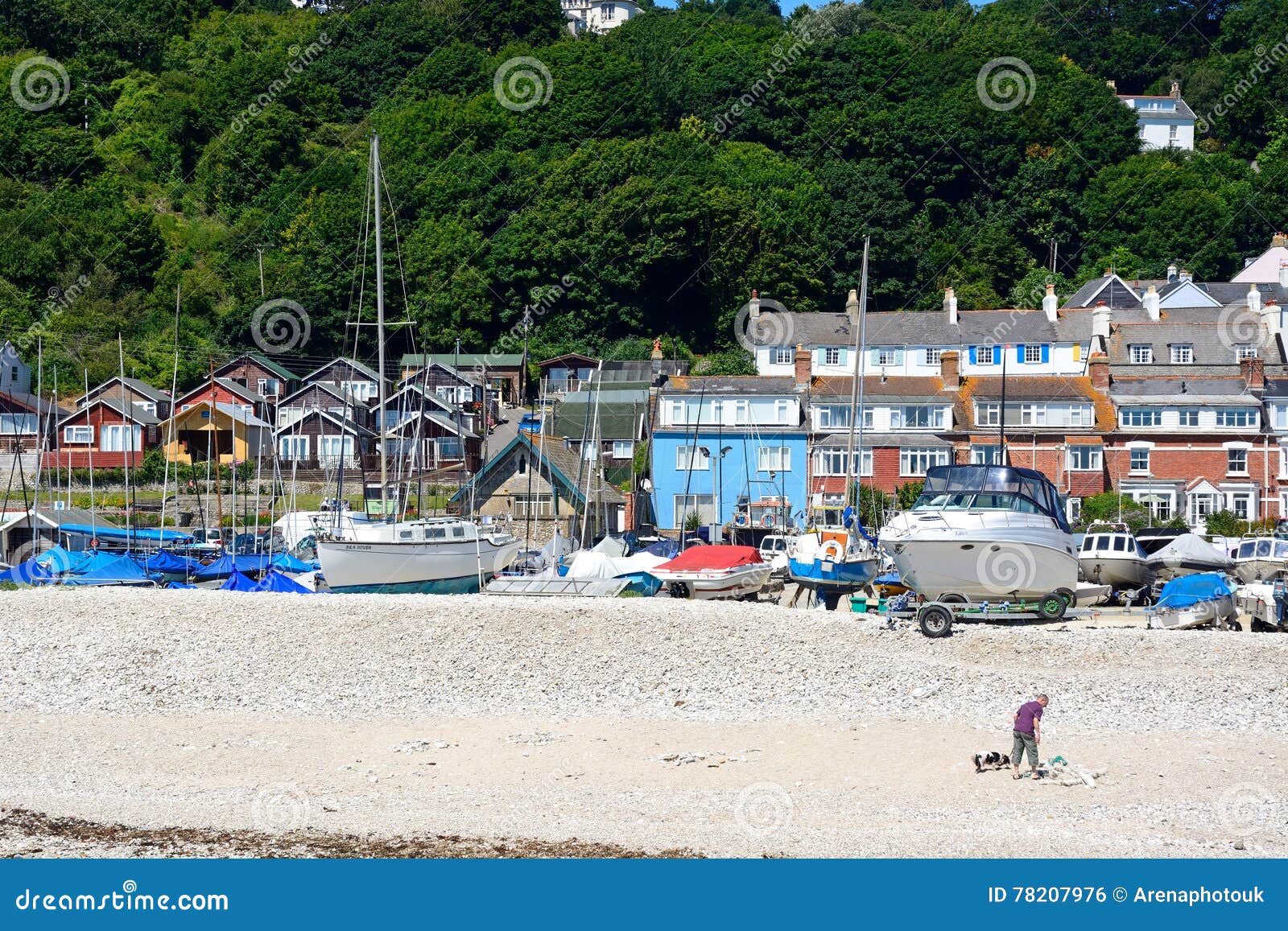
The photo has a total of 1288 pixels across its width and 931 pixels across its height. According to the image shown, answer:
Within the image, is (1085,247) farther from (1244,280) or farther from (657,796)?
(657,796)

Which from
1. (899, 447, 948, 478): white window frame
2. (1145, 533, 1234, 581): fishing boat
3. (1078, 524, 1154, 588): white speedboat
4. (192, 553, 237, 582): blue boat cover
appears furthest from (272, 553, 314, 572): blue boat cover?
(899, 447, 948, 478): white window frame

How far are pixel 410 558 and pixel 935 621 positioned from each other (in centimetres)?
1453

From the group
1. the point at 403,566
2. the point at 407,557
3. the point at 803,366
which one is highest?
the point at 803,366

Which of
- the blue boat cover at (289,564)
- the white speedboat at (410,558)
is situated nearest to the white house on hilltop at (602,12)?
the blue boat cover at (289,564)

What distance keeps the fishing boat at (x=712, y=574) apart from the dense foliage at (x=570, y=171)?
3375 centimetres

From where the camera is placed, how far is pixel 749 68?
10788cm

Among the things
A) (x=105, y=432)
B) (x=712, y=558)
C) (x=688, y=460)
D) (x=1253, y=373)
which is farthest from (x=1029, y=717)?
(x=105, y=432)

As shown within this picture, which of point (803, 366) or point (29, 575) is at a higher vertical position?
point (803, 366)

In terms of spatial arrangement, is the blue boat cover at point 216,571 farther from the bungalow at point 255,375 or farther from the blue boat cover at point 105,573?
the bungalow at point 255,375

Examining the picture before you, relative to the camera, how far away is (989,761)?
21609 mm

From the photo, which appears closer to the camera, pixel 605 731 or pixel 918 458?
pixel 605 731

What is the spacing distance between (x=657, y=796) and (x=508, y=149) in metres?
75.2

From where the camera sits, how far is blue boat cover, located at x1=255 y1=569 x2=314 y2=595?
126 feet

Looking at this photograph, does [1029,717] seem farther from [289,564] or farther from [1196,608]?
[289,564]
